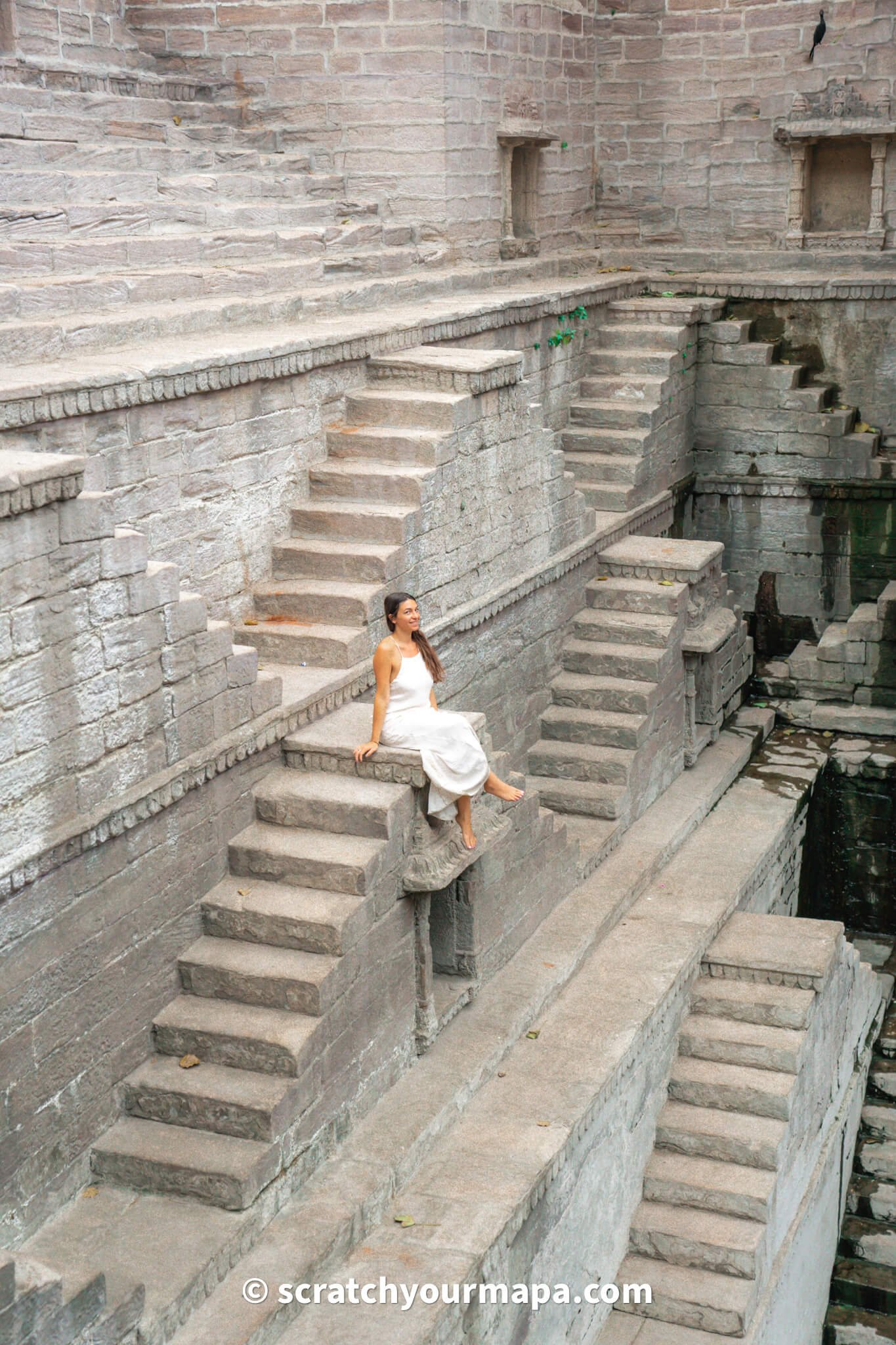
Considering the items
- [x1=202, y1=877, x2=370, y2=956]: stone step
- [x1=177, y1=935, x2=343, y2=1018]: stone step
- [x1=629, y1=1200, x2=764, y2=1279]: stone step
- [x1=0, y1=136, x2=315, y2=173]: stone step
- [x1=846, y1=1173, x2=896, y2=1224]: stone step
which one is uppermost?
[x1=0, y1=136, x2=315, y2=173]: stone step

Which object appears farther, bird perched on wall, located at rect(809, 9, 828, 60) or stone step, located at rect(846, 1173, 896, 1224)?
bird perched on wall, located at rect(809, 9, 828, 60)

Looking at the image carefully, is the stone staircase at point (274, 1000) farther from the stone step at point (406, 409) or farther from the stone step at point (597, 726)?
the stone step at point (597, 726)

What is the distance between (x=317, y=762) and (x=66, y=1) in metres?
7.51

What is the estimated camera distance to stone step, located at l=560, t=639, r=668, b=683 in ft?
41.6

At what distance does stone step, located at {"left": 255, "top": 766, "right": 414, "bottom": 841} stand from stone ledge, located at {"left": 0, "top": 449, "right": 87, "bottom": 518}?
7.60 feet

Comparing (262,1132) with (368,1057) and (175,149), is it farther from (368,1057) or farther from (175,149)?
(175,149)

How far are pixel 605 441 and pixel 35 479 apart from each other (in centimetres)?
851

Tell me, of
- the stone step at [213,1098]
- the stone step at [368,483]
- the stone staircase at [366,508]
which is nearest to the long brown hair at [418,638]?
the stone staircase at [366,508]

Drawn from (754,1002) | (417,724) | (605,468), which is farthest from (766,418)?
(417,724)

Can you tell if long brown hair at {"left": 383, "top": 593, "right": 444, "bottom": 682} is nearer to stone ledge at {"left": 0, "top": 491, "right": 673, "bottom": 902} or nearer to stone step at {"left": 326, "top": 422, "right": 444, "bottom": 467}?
stone ledge at {"left": 0, "top": 491, "right": 673, "bottom": 902}

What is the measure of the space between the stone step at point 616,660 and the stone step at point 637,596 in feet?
1.33

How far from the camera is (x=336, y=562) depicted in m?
9.54

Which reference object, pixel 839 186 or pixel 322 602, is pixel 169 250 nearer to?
pixel 322 602

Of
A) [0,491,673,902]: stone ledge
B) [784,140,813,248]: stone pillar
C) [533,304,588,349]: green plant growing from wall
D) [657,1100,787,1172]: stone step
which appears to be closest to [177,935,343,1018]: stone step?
[0,491,673,902]: stone ledge
